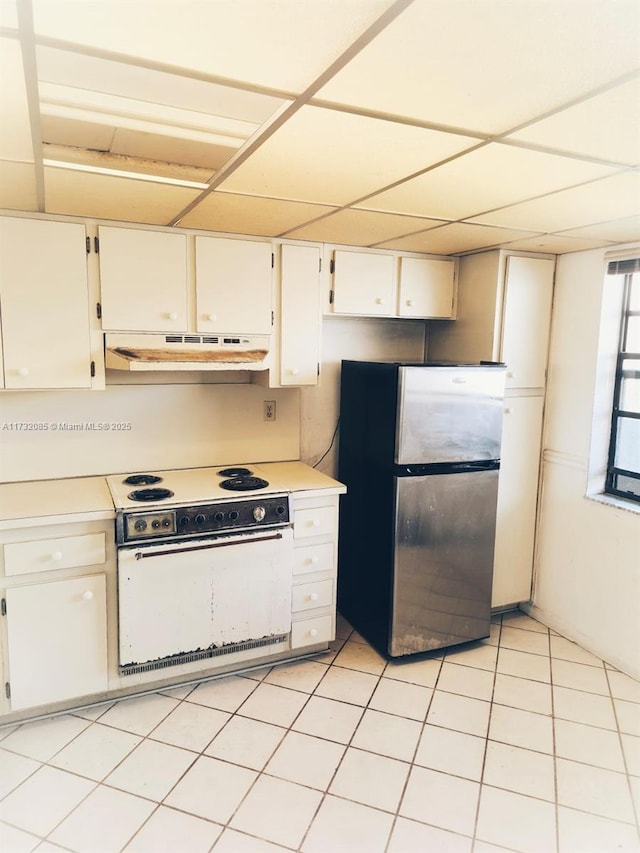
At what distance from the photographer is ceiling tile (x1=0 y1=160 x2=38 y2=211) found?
1.85 metres

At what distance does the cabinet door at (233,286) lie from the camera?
9.25ft

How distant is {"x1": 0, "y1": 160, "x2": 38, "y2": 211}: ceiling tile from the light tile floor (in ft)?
7.28

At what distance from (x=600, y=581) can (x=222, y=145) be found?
2871 millimetres

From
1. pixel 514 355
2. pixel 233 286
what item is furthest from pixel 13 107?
pixel 514 355

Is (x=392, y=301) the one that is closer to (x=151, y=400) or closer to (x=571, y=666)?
(x=151, y=400)

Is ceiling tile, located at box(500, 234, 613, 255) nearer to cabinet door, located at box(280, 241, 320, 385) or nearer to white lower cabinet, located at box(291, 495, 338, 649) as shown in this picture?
cabinet door, located at box(280, 241, 320, 385)

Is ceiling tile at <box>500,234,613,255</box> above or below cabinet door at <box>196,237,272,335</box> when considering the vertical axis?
above

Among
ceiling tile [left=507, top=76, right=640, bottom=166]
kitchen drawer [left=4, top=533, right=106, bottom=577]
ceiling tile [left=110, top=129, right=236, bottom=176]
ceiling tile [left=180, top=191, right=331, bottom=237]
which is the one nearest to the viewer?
ceiling tile [left=507, top=76, right=640, bottom=166]

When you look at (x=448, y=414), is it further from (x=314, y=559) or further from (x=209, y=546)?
(x=209, y=546)

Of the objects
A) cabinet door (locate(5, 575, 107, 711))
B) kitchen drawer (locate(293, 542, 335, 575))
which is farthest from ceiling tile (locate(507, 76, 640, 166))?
cabinet door (locate(5, 575, 107, 711))

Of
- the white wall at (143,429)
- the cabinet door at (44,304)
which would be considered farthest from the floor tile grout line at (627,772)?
the cabinet door at (44,304)

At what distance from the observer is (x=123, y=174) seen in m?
1.89

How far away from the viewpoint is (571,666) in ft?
9.88

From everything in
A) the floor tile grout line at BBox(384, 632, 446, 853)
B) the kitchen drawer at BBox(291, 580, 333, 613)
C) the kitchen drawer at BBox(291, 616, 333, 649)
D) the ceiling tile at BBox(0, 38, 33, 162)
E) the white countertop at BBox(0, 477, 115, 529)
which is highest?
the ceiling tile at BBox(0, 38, 33, 162)
